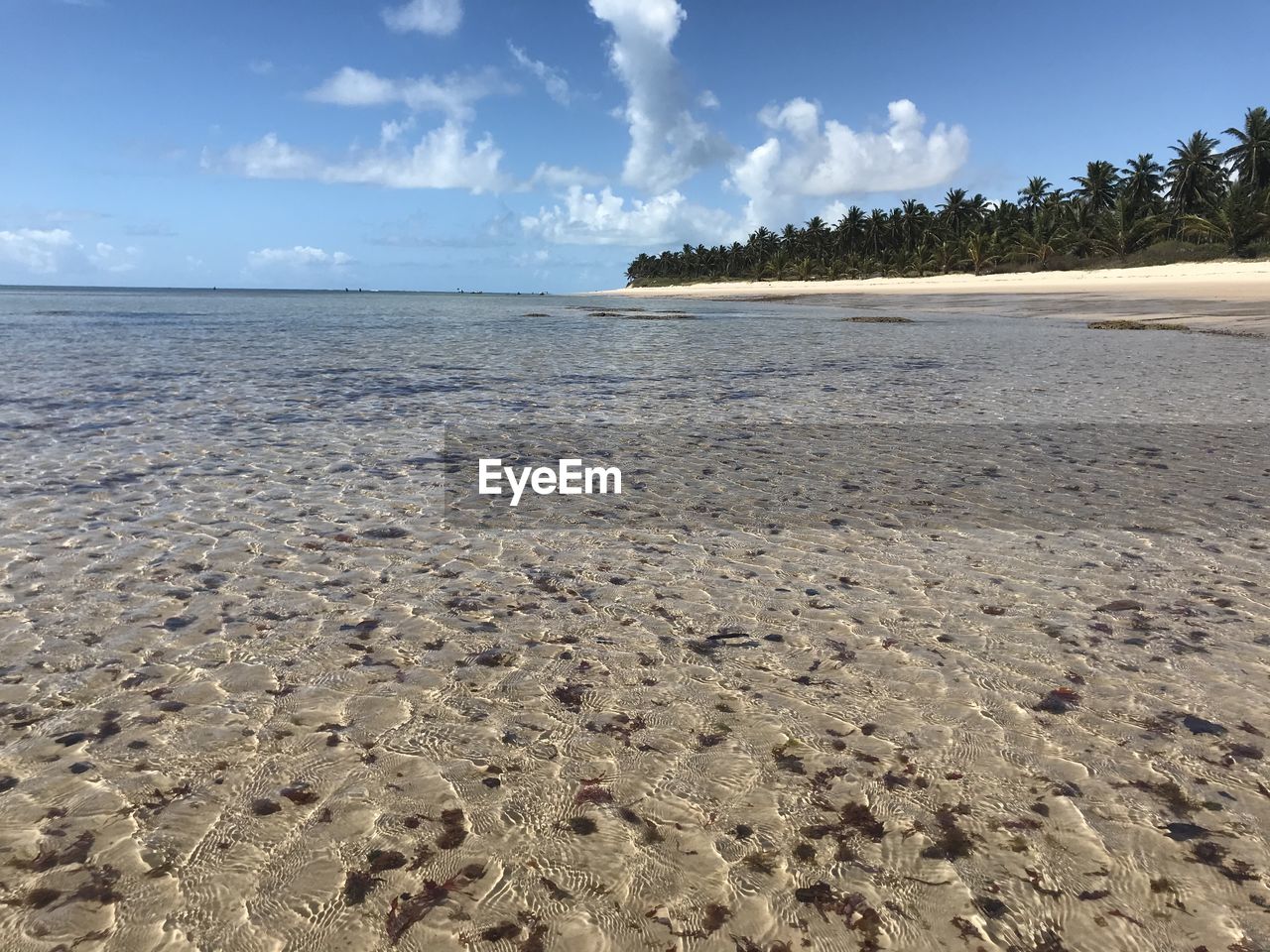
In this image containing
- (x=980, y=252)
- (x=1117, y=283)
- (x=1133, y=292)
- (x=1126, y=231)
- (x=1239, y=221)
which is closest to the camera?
(x=1133, y=292)

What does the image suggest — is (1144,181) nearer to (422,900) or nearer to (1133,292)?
(1133,292)

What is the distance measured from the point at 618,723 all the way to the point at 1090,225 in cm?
9260

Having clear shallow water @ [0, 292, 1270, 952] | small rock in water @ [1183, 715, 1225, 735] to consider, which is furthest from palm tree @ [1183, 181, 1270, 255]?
small rock in water @ [1183, 715, 1225, 735]

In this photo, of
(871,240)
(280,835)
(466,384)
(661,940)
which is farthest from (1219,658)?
(871,240)

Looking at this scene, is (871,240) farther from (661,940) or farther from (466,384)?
(661,940)

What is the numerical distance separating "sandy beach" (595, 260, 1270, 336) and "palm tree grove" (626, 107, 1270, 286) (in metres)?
3.40

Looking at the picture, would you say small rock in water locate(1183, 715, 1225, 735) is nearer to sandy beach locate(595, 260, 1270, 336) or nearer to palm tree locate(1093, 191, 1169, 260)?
sandy beach locate(595, 260, 1270, 336)

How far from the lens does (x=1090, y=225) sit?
79.6 m

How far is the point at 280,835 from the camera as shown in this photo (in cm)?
303

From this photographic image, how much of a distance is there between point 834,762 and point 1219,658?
261 cm

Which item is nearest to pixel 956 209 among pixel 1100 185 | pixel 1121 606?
pixel 1100 185

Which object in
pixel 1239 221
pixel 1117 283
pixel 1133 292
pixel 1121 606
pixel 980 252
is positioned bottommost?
pixel 1121 606

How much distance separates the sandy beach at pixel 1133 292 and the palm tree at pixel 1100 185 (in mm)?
17608

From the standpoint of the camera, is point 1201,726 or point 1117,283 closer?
point 1201,726
